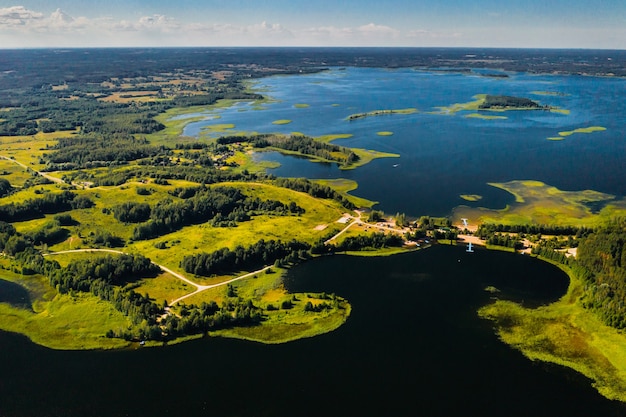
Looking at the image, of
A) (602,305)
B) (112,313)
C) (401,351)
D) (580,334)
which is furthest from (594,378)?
(112,313)

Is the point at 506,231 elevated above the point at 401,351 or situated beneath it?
elevated above

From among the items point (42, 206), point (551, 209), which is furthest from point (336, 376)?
point (42, 206)

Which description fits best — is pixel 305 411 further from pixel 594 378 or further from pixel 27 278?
pixel 27 278

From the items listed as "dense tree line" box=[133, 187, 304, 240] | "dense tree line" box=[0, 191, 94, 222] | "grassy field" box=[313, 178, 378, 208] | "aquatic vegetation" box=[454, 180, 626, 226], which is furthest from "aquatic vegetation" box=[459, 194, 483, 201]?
"dense tree line" box=[0, 191, 94, 222]

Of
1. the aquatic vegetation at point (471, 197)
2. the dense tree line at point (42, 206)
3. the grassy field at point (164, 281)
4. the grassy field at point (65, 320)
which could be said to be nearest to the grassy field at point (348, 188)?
the grassy field at point (164, 281)

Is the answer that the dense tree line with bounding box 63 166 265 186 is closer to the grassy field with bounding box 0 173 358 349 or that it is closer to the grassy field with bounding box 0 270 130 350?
the grassy field with bounding box 0 173 358 349

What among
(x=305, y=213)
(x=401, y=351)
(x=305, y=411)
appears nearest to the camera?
(x=305, y=411)
